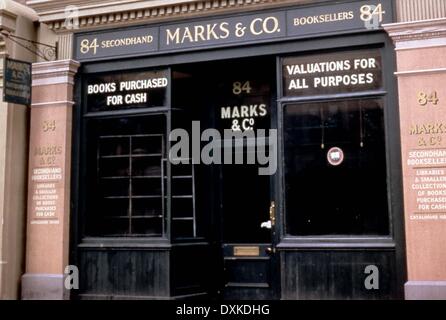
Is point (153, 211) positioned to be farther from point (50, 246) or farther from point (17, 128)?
point (17, 128)

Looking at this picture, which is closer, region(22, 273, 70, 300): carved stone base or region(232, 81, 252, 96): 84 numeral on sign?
region(22, 273, 70, 300): carved stone base

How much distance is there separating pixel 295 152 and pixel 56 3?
457 centimetres

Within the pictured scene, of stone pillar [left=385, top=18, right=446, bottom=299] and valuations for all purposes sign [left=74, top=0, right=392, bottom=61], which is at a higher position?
valuations for all purposes sign [left=74, top=0, right=392, bottom=61]

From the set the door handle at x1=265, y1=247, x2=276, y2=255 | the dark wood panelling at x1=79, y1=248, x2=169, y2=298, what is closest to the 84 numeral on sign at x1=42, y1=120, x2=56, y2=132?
the dark wood panelling at x1=79, y1=248, x2=169, y2=298

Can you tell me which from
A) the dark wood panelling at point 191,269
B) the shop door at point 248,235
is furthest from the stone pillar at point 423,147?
the dark wood panelling at point 191,269

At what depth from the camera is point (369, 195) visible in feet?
26.0

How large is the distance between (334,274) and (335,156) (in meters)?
1.63

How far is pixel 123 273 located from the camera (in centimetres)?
889

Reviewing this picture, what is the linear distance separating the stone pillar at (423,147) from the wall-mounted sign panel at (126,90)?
11.7 feet

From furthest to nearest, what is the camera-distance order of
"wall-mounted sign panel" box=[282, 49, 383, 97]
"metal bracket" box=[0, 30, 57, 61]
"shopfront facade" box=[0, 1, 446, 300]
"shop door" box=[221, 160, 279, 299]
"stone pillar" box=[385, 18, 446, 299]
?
"metal bracket" box=[0, 30, 57, 61], "shop door" box=[221, 160, 279, 299], "wall-mounted sign panel" box=[282, 49, 383, 97], "shopfront facade" box=[0, 1, 446, 300], "stone pillar" box=[385, 18, 446, 299]

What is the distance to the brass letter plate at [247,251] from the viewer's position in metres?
8.89

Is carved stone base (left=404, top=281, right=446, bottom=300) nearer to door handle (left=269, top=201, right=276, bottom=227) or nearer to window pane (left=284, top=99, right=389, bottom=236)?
window pane (left=284, top=99, right=389, bottom=236)

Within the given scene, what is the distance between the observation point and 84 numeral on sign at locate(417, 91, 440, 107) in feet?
24.6

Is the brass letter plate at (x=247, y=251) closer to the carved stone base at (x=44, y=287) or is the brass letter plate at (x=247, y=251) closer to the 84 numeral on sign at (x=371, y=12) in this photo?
the carved stone base at (x=44, y=287)
